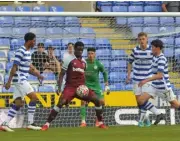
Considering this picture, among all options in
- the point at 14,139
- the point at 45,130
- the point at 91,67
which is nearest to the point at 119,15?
the point at 91,67

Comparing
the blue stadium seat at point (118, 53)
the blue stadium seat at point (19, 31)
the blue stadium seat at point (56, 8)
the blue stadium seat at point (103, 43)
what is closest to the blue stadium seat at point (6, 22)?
the blue stadium seat at point (19, 31)

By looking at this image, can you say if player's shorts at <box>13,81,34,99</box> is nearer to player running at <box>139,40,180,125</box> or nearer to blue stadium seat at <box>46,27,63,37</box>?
player running at <box>139,40,180,125</box>

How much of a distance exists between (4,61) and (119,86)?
2.98 meters

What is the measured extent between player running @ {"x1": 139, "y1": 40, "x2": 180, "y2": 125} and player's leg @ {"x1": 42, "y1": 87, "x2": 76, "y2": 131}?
1.64 meters

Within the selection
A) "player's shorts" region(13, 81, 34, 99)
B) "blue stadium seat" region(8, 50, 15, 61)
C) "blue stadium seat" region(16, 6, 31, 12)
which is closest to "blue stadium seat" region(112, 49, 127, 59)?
"blue stadium seat" region(8, 50, 15, 61)

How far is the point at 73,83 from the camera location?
14.2 m

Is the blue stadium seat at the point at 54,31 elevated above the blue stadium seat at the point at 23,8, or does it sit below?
below

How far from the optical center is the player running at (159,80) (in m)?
14.8

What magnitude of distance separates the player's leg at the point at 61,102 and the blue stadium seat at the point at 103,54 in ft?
12.5

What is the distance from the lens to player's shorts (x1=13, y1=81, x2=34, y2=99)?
13.9 metres

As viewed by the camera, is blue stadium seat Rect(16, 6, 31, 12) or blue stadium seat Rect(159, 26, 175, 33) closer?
blue stadium seat Rect(159, 26, 175, 33)

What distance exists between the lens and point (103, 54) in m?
17.9

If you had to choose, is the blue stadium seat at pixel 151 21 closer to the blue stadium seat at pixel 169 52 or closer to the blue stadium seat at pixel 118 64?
the blue stadium seat at pixel 169 52

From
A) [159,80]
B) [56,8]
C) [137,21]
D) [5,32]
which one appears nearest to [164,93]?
[159,80]
